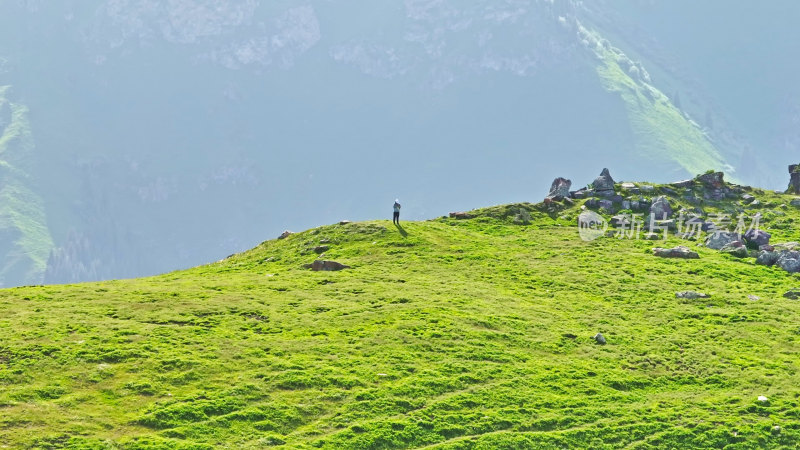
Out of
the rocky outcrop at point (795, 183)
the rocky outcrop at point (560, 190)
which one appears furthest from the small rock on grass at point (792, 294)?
the rocky outcrop at point (795, 183)

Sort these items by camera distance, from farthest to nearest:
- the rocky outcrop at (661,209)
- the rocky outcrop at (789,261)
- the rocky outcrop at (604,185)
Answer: the rocky outcrop at (604,185)
the rocky outcrop at (661,209)
the rocky outcrop at (789,261)

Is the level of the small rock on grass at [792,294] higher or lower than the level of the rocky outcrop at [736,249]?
lower

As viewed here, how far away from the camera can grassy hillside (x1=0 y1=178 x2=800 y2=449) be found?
34.9 meters

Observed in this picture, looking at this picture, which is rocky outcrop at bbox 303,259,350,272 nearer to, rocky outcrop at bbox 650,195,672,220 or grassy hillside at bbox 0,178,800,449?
grassy hillside at bbox 0,178,800,449

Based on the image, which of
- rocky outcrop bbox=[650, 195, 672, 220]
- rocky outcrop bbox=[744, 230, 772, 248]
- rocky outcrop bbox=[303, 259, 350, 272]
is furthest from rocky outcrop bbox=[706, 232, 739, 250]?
rocky outcrop bbox=[303, 259, 350, 272]

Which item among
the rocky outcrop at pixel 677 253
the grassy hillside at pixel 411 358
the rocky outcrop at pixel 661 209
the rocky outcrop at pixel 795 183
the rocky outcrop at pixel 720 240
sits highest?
the rocky outcrop at pixel 795 183

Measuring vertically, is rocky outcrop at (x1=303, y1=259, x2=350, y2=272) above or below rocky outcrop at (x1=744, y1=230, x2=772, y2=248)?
below

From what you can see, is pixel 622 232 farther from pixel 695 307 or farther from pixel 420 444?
pixel 420 444

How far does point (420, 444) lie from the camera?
112 ft

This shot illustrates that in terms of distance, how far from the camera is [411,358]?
4175cm

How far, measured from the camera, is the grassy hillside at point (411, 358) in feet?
115

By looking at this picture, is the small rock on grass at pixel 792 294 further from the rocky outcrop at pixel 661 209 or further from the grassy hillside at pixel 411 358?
the rocky outcrop at pixel 661 209

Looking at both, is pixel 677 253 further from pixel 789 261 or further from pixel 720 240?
pixel 789 261

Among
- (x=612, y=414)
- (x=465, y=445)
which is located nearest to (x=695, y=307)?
(x=612, y=414)
